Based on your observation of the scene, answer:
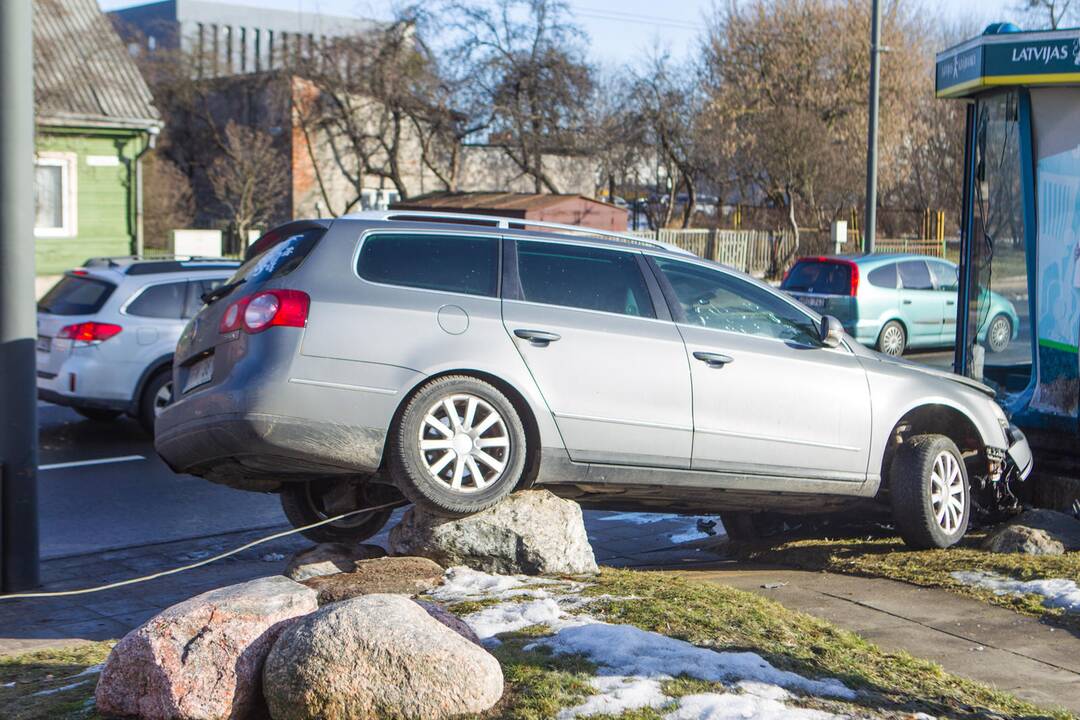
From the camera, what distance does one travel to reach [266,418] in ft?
19.0

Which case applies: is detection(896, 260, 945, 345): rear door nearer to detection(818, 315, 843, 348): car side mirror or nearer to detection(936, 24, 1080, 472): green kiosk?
detection(936, 24, 1080, 472): green kiosk

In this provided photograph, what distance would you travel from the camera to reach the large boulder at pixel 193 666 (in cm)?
433

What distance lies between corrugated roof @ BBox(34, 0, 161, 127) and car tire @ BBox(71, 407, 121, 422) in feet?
48.4

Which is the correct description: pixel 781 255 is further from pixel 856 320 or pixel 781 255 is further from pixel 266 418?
pixel 266 418

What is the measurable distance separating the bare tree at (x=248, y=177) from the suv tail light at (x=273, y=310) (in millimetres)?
32118

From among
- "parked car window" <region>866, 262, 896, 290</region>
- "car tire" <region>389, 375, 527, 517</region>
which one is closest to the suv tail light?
"car tire" <region>389, 375, 527, 517</region>

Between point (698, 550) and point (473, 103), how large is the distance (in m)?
29.1

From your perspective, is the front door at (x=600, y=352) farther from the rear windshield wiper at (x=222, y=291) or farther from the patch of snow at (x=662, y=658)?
the patch of snow at (x=662, y=658)

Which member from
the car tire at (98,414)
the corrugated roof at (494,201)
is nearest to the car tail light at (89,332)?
the car tire at (98,414)

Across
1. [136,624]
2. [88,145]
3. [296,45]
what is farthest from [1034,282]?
[296,45]

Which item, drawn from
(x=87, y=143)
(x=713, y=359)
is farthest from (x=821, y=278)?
(x=87, y=143)

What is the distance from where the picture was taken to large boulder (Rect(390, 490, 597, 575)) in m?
6.18

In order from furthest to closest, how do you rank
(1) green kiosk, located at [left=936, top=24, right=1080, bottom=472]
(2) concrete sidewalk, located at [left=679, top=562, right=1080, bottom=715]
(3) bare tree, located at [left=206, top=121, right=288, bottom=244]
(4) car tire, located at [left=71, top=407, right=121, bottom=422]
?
(3) bare tree, located at [left=206, top=121, right=288, bottom=244], (4) car tire, located at [left=71, top=407, right=121, bottom=422], (1) green kiosk, located at [left=936, top=24, right=1080, bottom=472], (2) concrete sidewalk, located at [left=679, top=562, right=1080, bottom=715]

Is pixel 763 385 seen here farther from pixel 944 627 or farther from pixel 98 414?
pixel 98 414
